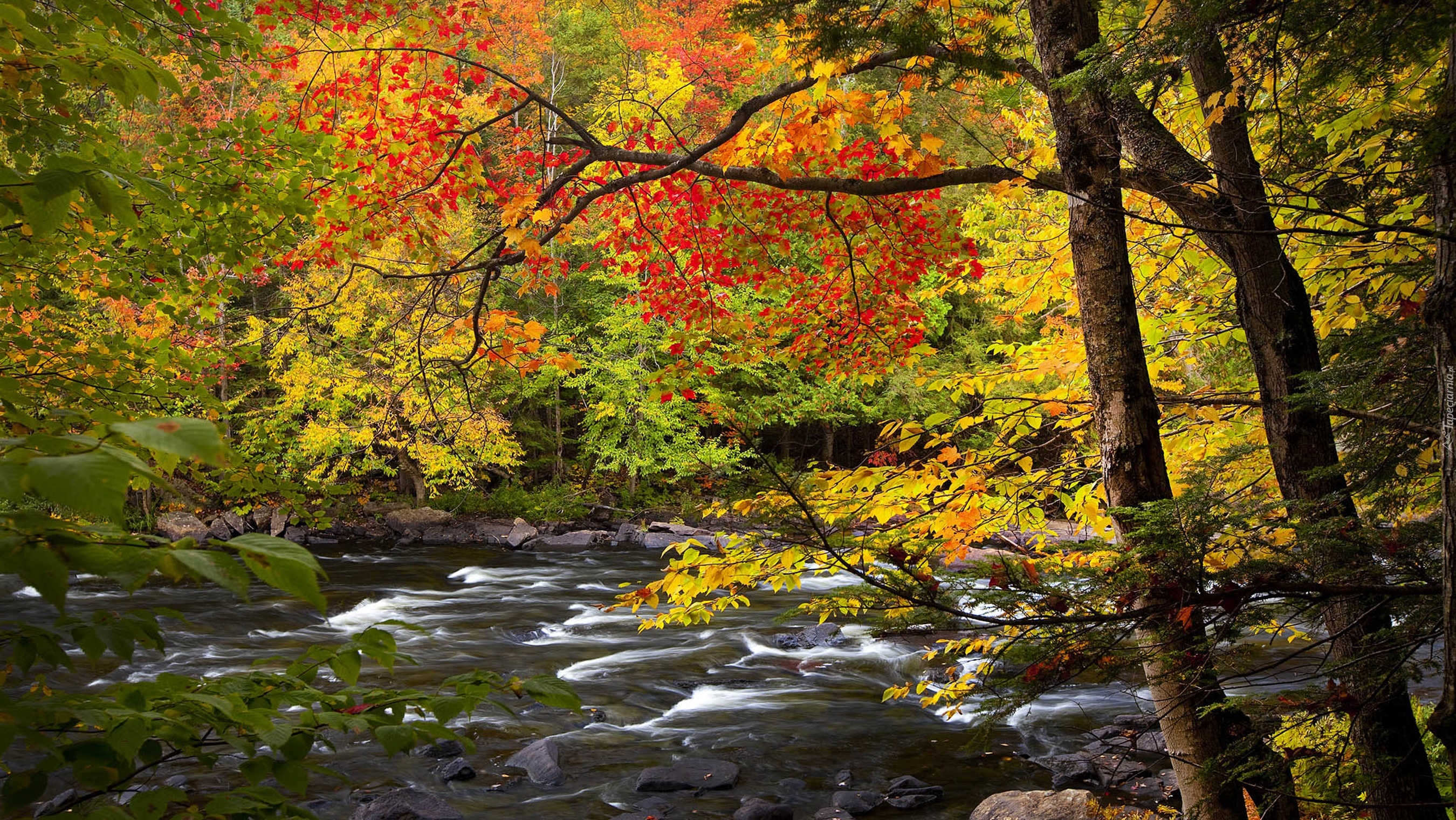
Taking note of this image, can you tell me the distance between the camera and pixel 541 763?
6664mm

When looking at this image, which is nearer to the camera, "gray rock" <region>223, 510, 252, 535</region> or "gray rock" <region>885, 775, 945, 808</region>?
"gray rock" <region>885, 775, 945, 808</region>

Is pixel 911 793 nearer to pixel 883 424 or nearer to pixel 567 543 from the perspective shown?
pixel 883 424

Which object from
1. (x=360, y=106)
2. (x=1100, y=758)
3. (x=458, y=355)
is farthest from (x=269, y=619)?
(x=1100, y=758)

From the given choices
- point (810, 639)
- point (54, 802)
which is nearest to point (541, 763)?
point (54, 802)

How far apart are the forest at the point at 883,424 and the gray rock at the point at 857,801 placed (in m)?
0.06

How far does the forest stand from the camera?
181 centimetres

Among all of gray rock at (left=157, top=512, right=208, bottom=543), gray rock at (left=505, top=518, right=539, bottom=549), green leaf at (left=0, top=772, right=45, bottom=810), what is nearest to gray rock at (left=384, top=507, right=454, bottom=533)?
gray rock at (left=505, top=518, right=539, bottom=549)

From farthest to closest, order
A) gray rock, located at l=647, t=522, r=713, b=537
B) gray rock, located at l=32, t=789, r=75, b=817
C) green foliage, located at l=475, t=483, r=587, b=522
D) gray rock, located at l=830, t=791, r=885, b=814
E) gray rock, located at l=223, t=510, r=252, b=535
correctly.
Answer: green foliage, located at l=475, t=483, r=587, b=522 → gray rock, located at l=647, t=522, r=713, b=537 → gray rock, located at l=223, t=510, r=252, b=535 → gray rock, located at l=830, t=791, r=885, b=814 → gray rock, located at l=32, t=789, r=75, b=817

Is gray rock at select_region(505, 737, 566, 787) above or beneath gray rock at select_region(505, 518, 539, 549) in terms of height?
beneath

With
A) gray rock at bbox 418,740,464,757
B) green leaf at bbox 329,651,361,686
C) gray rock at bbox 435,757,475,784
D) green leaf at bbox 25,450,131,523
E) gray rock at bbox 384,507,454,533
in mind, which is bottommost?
gray rock at bbox 435,757,475,784

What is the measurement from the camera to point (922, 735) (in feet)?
24.6

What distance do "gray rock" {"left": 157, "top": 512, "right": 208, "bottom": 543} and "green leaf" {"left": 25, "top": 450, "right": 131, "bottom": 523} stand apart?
16.7 metres

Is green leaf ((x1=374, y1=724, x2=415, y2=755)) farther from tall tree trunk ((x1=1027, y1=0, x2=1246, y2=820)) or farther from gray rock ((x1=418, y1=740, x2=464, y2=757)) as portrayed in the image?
gray rock ((x1=418, y1=740, x2=464, y2=757))

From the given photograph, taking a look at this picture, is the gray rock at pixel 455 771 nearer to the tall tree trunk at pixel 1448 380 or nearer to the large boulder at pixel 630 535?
the tall tree trunk at pixel 1448 380
